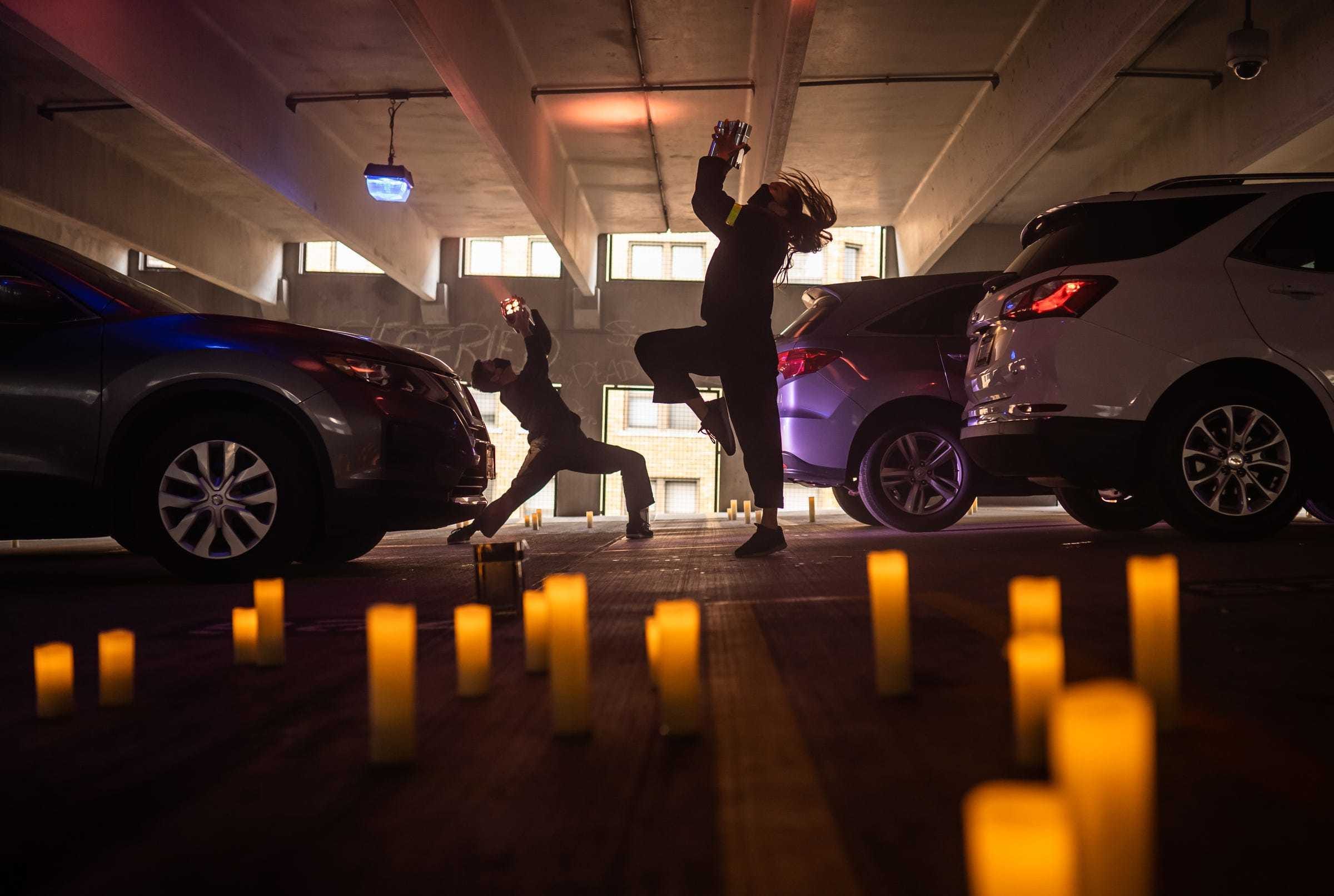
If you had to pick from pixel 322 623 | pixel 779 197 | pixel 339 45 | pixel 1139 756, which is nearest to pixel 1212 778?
pixel 1139 756

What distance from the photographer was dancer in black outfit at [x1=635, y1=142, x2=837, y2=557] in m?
5.71

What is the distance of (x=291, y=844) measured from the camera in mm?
1291

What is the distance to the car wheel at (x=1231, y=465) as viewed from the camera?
5391 millimetres

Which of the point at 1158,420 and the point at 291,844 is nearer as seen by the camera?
the point at 291,844

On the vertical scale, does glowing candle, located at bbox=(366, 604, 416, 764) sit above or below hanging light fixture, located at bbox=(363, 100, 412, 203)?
below

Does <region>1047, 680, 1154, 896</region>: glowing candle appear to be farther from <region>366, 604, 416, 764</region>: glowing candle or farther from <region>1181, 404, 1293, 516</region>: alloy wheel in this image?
<region>1181, 404, 1293, 516</region>: alloy wheel

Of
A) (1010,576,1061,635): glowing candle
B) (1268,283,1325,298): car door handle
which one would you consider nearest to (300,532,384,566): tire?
(1010,576,1061,635): glowing candle

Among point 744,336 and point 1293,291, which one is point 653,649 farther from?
point 1293,291

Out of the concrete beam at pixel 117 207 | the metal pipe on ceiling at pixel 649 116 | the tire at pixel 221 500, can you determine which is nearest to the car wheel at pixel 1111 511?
the tire at pixel 221 500

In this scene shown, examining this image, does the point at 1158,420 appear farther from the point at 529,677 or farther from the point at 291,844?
the point at 291,844

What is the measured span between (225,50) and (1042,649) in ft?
40.9

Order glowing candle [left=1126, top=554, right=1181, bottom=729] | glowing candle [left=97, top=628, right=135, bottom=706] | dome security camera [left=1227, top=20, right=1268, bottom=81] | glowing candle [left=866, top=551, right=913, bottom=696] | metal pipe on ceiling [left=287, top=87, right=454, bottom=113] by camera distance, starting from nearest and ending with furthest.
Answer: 1. glowing candle [left=1126, top=554, right=1181, bottom=729]
2. glowing candle [left=866, top=551, right=913, bottom=696]
3. glowing candle [left=97, top=628, right=135, bottom=706]
4. dome security camera [left=1227, top=20, right=1268, bottom=81]
5. metal pipe on ceiling [left=287, top=87, right=454, bottom=113]

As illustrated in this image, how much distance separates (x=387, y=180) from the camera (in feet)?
46.1

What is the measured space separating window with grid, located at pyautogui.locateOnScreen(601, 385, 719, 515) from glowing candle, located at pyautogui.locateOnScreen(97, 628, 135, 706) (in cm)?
1986
